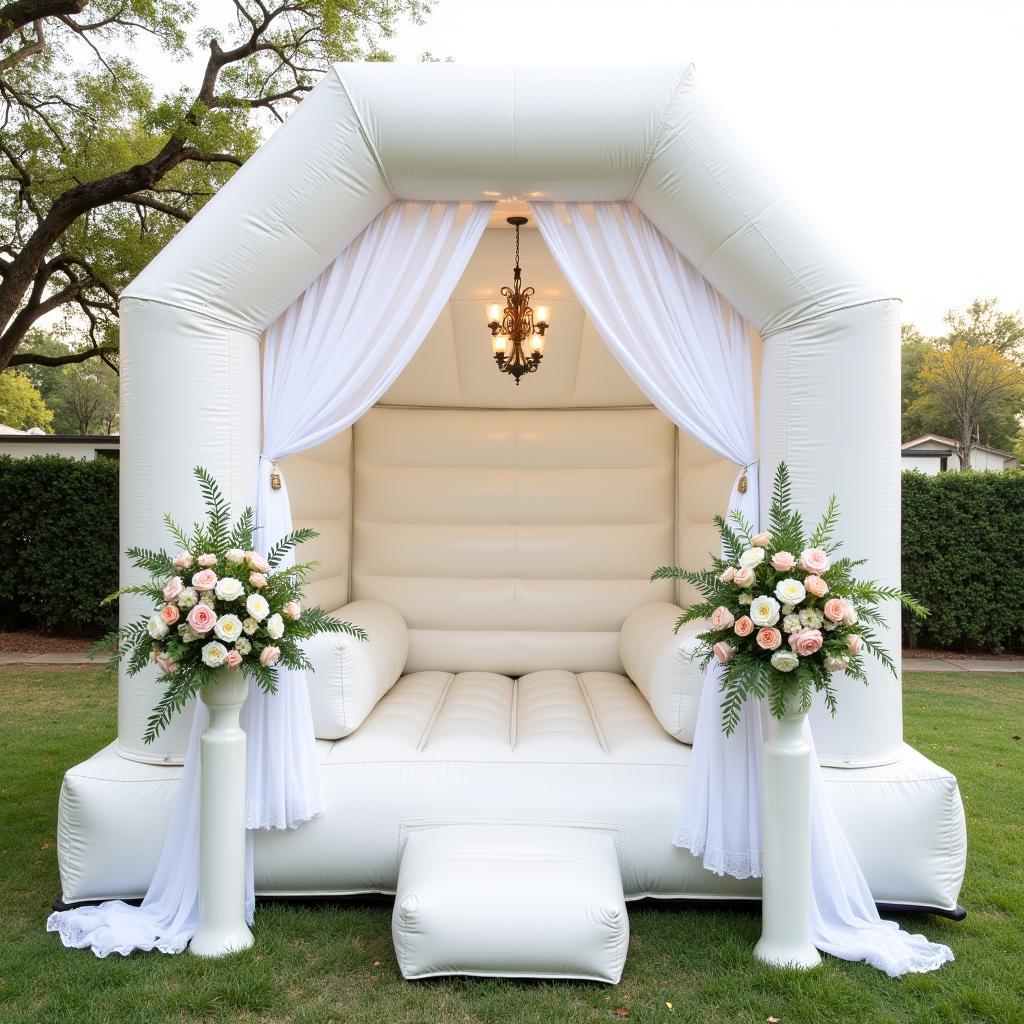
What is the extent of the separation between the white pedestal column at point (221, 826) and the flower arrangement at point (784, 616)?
1.34m

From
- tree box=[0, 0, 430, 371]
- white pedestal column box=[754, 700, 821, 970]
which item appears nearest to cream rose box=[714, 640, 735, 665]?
white pedestal column box=[754, 700, 821, 970]

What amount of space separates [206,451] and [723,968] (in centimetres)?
213

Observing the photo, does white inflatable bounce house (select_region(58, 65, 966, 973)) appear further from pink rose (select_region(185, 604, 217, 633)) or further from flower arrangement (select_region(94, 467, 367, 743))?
pink rose (select_region(185, 604, 217, 633))

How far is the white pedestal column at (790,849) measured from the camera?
7.20ft

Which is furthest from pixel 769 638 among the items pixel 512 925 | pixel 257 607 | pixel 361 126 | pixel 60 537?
pixel 60 537

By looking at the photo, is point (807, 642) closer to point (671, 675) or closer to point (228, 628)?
point (671, 675)

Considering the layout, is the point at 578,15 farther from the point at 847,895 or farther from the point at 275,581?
the point at 847,895

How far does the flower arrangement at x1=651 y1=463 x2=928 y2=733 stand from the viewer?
2.09 meters

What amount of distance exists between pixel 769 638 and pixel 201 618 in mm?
1483

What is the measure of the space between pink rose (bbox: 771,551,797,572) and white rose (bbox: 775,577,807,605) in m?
0.04

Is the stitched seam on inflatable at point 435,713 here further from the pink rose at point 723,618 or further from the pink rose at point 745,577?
the pink rose at point 745,577

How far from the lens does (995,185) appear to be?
15914 mm

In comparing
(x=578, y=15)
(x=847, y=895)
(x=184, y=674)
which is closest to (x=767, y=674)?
(x=847, y=895)

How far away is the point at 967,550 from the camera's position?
682cm
